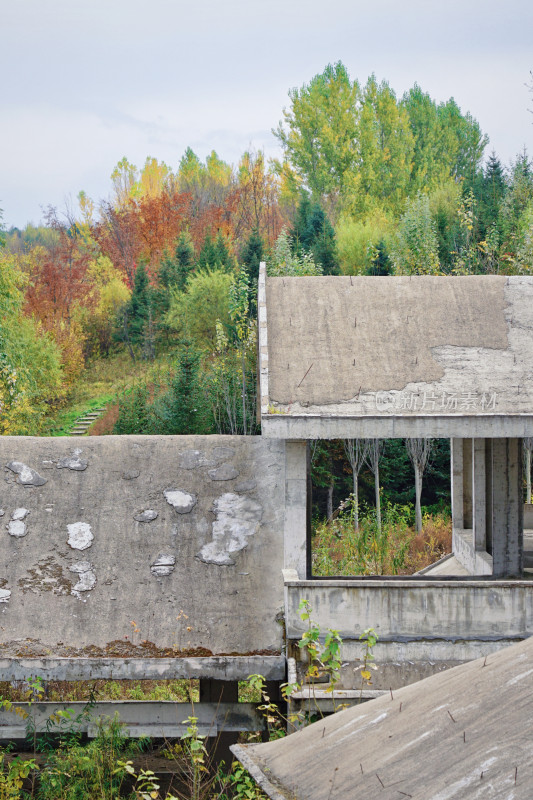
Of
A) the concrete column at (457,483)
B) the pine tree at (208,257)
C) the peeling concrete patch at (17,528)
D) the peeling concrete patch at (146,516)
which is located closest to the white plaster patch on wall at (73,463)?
the peeling concrete patch at (17,528)

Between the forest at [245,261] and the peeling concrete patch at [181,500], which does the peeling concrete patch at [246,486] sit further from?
the forest at [245,261]

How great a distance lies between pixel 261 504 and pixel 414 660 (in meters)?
2.51

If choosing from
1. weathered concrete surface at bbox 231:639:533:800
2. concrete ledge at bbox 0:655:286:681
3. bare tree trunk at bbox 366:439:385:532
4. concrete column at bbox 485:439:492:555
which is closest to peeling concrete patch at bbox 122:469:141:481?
concrete ledge at bbox 0:655:286:681

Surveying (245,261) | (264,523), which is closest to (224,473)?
(264,523)

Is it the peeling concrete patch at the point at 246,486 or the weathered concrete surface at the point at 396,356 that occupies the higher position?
the weathered concrete surface at the point at 396,356

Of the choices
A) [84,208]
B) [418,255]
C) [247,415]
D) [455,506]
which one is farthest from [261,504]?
[84,208]

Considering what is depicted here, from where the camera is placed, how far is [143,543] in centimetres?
927

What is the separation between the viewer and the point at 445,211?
3591 cm

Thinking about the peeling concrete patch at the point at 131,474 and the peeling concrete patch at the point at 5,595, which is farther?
the peeling concrete patch at the point at 131,474

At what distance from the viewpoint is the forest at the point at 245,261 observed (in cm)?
2427

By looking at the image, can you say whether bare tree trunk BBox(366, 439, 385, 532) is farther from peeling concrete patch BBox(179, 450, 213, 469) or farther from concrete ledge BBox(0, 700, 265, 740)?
concrete ledge BBox(0, 700, 265, 740)

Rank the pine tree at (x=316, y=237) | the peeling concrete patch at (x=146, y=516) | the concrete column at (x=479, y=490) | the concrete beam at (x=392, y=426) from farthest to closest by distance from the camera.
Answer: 1. the pine tree at (x=316, y=237)
2. the concrete column at (x=479, y=490)
3. the peeling concrete patch at (x=146, y=516)
4. the concrete beam at (x=392, y=426)

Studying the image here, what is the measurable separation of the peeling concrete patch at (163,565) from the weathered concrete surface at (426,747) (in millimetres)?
4189

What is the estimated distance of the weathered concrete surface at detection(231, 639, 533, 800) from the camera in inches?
134
